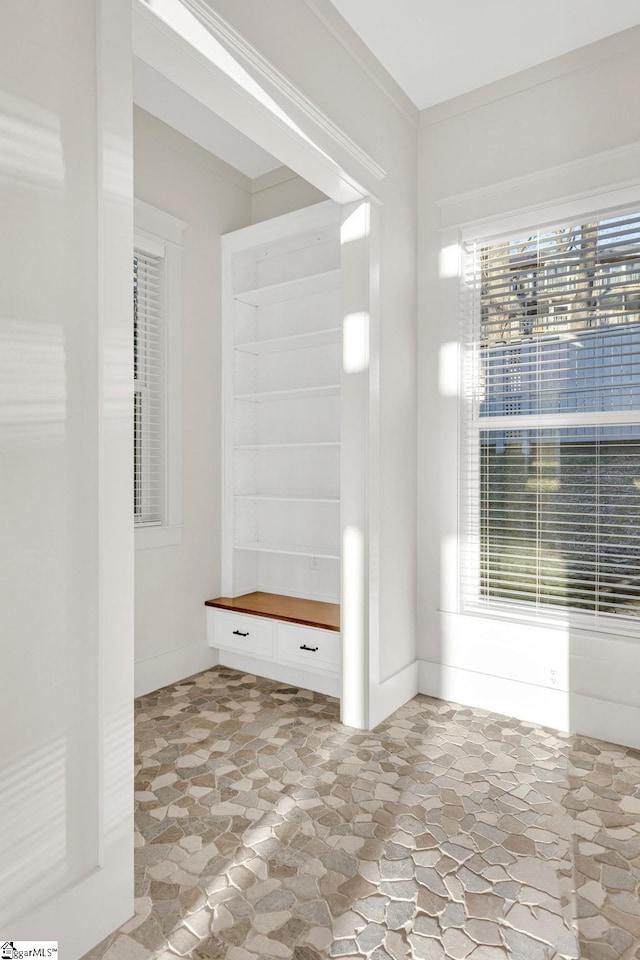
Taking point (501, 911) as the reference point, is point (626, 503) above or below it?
above

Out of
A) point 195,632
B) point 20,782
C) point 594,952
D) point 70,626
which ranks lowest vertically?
point 594,952

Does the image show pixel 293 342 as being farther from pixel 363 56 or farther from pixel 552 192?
pixel 552 192

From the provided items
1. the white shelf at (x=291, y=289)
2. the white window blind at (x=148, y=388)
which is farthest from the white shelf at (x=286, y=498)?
the white shelf at (x=291, y=289)

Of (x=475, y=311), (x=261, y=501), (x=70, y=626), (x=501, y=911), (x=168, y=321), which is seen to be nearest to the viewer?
(x=70, y=626)

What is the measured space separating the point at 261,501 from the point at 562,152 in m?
2.46

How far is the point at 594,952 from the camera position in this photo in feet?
4.83

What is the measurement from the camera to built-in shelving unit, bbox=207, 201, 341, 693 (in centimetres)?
331

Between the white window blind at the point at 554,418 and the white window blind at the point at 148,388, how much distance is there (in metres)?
1.67

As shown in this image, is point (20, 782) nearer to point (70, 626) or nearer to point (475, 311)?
point (70, 626)

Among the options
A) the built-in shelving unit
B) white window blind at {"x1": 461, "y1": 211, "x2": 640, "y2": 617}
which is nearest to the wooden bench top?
the built-in shelving unit

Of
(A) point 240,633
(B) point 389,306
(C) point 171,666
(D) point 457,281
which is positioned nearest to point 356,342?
(B) point 389,306

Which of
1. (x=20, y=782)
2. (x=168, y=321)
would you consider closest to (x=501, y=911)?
(x=20, y=782)

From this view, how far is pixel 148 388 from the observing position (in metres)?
3.19

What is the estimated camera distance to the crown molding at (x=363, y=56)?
2.30 metres
